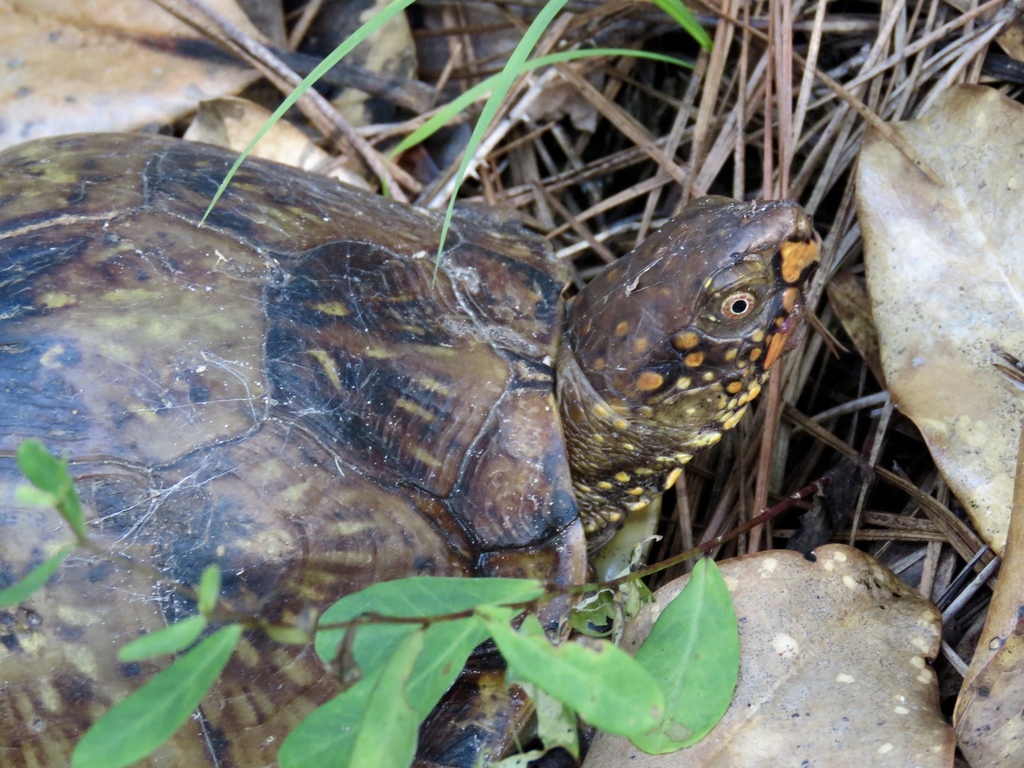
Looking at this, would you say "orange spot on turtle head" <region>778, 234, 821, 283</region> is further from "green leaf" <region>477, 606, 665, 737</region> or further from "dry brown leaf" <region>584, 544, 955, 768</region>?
"green leaf" <region>477, 606, 665, 737</region>

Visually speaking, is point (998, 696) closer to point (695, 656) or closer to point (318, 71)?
point (695, 656)

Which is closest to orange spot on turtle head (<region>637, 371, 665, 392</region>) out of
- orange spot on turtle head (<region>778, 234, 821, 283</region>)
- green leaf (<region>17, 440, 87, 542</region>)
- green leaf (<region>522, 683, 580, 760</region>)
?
orange spot on turtle head (<region>778, 234, 821, 283</region>)

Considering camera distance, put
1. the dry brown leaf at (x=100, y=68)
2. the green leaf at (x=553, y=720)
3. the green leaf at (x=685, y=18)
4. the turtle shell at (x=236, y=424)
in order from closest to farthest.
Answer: the green leaf at (x=553, y=720) < the turtle shell at (x=236, y=424) < the green leaf at (x=685, y=18) < the dry brown leaf at (x=100, y=68)

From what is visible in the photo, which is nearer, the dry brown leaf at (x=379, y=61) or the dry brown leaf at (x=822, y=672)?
the dry brown leaf at (x=822, y=672)

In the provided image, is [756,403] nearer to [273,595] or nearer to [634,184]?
[634,184]

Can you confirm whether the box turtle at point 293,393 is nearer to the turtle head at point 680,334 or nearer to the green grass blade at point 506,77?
the turtle head at point 680,334

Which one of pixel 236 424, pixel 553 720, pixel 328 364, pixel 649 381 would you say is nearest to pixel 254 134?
pixel 328 364

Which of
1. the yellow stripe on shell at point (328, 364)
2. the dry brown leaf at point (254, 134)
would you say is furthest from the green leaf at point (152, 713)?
the dry brown leaf at point (254, 134)

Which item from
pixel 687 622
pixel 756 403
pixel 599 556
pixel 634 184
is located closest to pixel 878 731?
pixel 687 622
